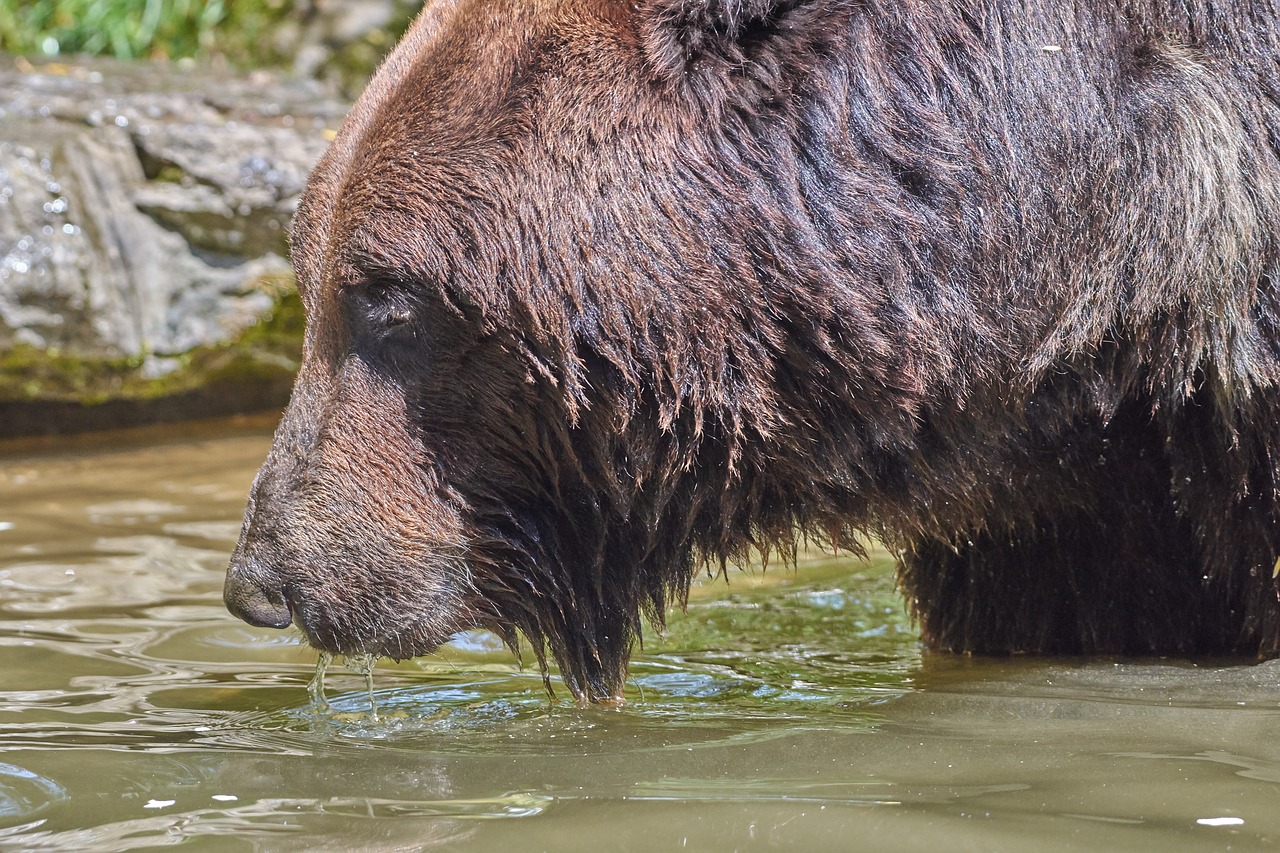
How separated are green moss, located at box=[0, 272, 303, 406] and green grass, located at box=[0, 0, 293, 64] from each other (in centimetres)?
412

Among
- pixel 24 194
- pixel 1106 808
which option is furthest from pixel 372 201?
pixel 24 194

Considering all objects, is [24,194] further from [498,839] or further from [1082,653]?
[498,839]

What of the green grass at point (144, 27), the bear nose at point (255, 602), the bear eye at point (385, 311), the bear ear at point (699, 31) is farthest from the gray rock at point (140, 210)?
the bear ear at point (699, 31)

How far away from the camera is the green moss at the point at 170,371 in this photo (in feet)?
23.3

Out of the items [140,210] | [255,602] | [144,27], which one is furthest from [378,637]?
[144,27]

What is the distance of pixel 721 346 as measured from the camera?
2.95m

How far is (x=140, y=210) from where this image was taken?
7.65 meters

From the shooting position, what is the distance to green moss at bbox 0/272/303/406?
7102 millimetres

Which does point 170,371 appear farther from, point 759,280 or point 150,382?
point 759,280

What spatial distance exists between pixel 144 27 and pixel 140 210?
13.2ft

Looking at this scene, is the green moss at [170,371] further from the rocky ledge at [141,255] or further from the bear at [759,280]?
the bear at [759,280]

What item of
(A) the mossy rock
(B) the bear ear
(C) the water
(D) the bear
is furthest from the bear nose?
(A) the mossy rock

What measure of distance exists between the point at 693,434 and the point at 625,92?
0.69m

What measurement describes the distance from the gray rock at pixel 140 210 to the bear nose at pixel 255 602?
4502mm
